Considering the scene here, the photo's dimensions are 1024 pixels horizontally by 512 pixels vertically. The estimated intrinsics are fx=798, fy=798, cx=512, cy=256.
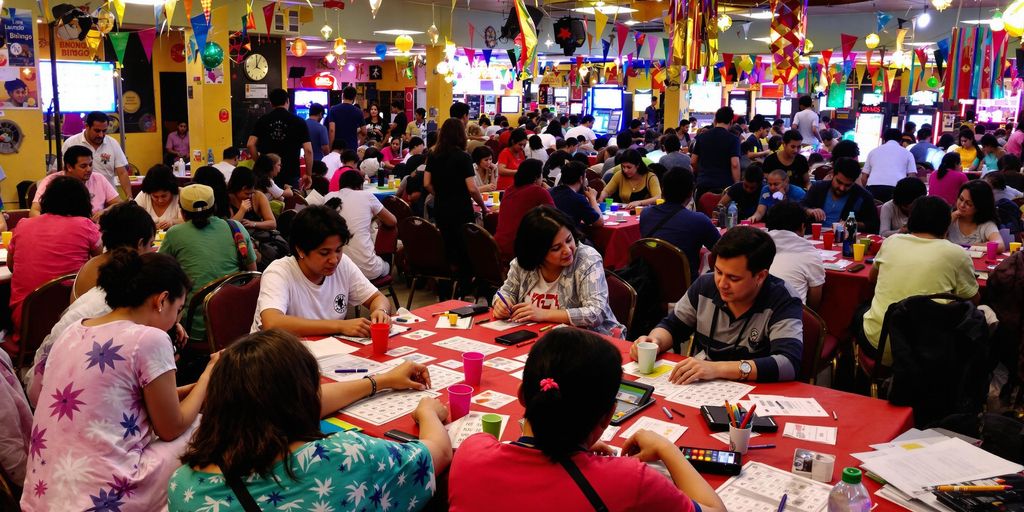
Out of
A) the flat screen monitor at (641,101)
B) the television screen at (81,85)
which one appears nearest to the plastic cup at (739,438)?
the television screen at (81,85)

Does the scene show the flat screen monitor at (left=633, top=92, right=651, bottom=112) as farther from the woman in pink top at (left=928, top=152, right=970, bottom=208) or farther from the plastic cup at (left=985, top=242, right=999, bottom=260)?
the plastic cup at (left=985, top=242, right=999, bottom=260)

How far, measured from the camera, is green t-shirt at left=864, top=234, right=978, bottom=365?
385cm

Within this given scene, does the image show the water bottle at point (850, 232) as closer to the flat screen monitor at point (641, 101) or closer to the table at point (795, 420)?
the table at point (795, 420)

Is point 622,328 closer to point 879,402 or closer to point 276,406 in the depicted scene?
point 879,402

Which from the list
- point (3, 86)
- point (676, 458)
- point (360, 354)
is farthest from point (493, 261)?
point (3, 86)

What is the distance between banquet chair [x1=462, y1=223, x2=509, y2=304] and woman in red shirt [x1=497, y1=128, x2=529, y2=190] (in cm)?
313

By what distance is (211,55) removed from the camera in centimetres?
1048

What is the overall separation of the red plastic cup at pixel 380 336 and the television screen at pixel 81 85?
27.6 ft

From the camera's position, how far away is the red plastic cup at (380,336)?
9.77 feet

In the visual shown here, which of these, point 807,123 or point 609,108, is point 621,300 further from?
point 609,108

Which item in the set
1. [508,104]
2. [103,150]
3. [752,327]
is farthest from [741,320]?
[508,104]

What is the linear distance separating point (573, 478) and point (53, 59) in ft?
28.1

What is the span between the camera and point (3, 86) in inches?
334

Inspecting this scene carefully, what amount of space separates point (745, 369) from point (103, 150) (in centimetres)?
664
